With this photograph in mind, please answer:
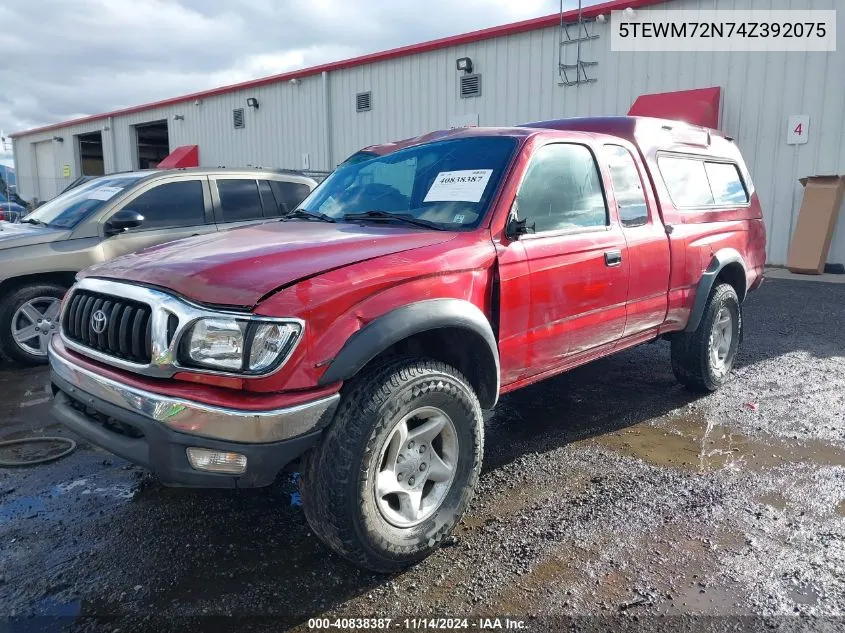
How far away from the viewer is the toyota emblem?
2.68 meters

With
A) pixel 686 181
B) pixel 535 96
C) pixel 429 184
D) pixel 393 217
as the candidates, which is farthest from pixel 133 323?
pixel 535 96

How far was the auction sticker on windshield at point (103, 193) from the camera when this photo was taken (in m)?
6.06

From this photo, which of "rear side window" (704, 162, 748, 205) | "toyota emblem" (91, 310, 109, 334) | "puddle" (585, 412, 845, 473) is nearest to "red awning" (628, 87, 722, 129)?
"rear side window" (704, 162, 748, 205)

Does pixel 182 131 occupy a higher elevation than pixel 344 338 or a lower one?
higher

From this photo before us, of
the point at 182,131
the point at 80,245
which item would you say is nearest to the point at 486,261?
the point at 80,245

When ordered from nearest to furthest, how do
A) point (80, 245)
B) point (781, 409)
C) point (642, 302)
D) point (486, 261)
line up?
point (486, 261)
point (642, 302)
point (781, 409)
point (80, 245)

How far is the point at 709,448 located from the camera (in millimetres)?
4031

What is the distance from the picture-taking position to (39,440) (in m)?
4.13

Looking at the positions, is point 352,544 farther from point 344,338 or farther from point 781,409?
point 781,409

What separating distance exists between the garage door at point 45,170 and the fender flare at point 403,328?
3355cm

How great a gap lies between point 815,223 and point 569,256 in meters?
8.87

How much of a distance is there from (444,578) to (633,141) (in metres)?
3.11

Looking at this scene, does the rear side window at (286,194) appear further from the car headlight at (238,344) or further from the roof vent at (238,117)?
the roof vent at (238,117)

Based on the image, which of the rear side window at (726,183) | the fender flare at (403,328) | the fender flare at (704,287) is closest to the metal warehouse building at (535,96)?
the rear side window at (726,183)
